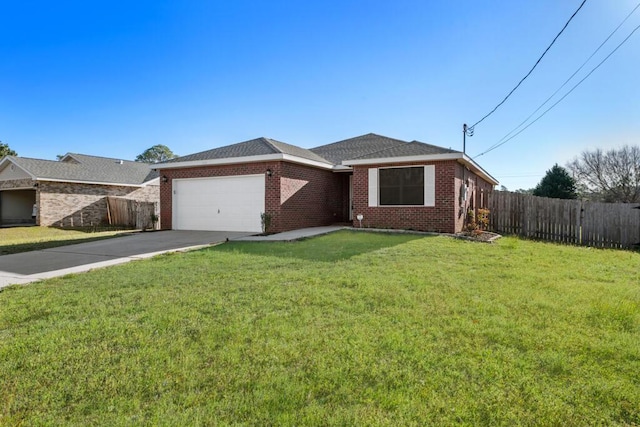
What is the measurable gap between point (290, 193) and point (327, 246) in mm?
4577

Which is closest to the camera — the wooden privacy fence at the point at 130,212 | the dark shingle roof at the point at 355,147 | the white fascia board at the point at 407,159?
the white fascia board at the point at 407,159

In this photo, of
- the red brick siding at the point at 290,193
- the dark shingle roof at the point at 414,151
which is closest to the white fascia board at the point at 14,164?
the red brick siding at the point at 290,193

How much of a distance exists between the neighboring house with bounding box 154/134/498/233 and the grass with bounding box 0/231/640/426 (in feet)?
20.7

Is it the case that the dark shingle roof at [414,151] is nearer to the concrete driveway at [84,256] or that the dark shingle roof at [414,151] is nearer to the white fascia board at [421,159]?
the white fascia board at [421,159]

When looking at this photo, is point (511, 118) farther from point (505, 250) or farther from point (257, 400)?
point (257, 400)

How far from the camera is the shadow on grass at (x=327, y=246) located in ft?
25.1

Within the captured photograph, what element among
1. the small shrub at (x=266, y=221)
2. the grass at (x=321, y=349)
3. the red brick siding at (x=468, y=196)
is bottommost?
the grass at (x=321, y=349)

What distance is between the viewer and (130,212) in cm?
1903

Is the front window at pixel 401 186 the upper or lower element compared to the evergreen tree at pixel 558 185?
lower

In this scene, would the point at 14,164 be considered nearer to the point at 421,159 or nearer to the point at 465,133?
the point at 421,159

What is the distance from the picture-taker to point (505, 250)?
880cm

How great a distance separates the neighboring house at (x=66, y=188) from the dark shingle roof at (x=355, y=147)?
1295 cm

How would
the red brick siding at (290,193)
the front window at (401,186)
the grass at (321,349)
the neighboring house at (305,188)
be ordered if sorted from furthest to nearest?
the red brick siding at (290,193) < the front window at (401,186) < the neighboring house at (305,188) < the grass at (321,349)

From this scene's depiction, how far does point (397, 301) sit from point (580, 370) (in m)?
1.98
